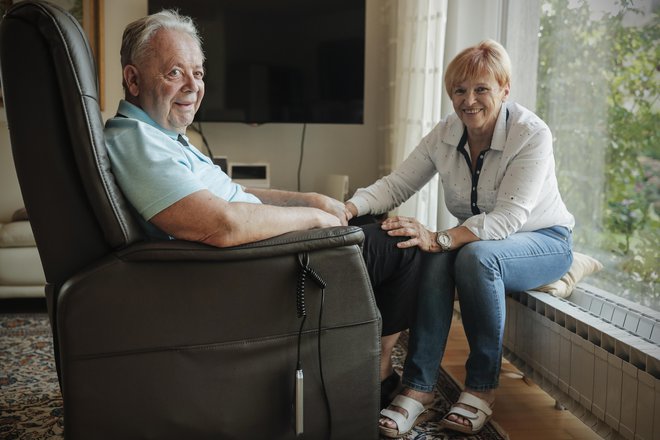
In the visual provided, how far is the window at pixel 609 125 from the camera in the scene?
1877mm

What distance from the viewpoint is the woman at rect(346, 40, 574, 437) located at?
1.72m

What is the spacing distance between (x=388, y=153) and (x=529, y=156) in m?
1.74

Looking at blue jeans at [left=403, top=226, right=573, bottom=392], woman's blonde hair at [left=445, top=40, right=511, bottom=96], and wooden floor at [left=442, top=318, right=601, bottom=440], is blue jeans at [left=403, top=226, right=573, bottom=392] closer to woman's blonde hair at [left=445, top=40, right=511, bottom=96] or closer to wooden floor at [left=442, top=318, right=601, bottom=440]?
wooden floor at [left=442, top=318, right=601, bottom=440]

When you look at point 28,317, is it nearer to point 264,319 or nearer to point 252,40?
point 252,40

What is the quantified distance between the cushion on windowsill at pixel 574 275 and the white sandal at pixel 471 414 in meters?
0.39

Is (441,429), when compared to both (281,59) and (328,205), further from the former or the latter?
(281,59)

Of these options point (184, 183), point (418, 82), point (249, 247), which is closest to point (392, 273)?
point (249, 247)

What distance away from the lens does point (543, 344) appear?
183 cm

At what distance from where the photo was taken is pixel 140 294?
1231 millimetres

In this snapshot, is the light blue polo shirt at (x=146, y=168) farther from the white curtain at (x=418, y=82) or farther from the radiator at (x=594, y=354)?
the white curtain at (x=418, y=82)

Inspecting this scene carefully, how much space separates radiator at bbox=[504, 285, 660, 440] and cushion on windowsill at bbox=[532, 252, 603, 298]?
0.03 meters

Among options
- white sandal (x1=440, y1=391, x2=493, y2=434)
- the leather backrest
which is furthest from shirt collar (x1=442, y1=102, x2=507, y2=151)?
the leather backrest

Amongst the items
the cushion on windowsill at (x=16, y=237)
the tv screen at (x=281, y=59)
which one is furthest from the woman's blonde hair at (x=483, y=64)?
the cushion on windowsill at (x=16, y=237)

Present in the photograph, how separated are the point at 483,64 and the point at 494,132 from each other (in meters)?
0.20
